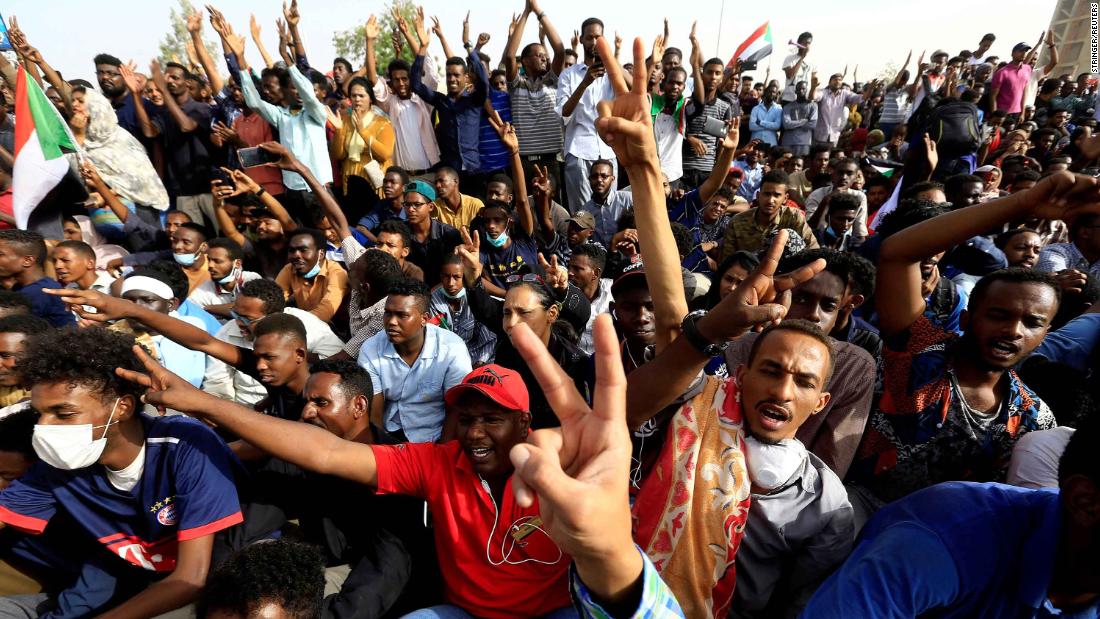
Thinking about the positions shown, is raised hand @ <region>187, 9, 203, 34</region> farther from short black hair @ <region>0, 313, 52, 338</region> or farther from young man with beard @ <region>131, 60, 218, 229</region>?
short black hair @ <region>0, 313, 52, 338</region>

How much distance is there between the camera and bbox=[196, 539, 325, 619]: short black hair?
1.68 metres

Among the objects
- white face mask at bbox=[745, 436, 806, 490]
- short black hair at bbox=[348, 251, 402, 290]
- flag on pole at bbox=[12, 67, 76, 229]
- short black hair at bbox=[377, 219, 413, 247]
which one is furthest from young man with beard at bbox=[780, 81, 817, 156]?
flag on pole at bbox=[12, 67, 76, 229]

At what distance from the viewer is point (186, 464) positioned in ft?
6.95

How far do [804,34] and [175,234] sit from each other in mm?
11158

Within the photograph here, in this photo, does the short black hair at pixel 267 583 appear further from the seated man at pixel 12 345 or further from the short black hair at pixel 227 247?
the short black hair at pixel 227 247

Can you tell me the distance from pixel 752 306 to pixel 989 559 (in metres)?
0.74

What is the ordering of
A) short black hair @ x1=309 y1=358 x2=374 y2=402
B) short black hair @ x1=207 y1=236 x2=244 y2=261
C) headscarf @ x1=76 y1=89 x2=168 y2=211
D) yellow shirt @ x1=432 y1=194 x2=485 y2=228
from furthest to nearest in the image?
yellow shirt @ x1=432 y1=194 x2=485 y2=228
headscarf @ x1=76 y1=89 x2=168 y2=211
short black hair @ x1=207 y1=236 x2=244 y2=261
short black hair @ x1=309 y1=358 x2=374 y2=402

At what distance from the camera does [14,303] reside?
135 inches

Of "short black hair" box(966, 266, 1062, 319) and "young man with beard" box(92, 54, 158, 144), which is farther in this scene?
"young man with beard" box(92, 54, 158, 144)

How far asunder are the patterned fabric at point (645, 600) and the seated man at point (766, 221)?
14.3 feet

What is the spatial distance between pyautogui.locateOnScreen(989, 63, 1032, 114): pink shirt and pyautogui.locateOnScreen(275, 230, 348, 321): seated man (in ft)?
38.5

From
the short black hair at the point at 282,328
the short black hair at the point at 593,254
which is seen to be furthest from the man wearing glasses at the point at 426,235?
the short black hair at the point at 282,328

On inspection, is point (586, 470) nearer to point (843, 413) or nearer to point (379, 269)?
point (843, 413)

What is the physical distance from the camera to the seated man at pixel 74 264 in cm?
417
